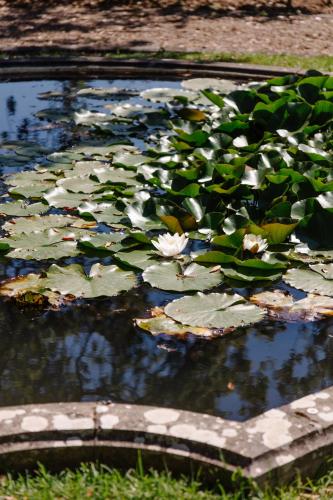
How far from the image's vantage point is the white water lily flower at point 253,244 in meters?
3.79

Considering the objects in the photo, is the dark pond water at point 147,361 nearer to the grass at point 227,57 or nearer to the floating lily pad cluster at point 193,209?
the floating lily pad cluster at point 193,209

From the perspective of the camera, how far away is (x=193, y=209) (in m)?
4.27

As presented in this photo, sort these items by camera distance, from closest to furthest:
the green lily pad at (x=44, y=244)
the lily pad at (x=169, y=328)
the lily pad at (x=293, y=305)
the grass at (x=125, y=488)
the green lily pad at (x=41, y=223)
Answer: the grass at (x=125, y=488) → the lily pad at (x=169, y=328) → the lily pad at (x=293, y=305) → the green lily pad at (x=44, y=244) → the green lily pad at (x=41, y=223)

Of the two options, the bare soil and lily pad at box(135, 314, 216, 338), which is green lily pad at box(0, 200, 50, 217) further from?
the bare soil

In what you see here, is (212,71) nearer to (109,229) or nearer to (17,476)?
(109,229)

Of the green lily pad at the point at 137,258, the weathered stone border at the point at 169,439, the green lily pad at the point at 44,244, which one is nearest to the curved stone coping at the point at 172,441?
the weathered stone border at the point at 169,439

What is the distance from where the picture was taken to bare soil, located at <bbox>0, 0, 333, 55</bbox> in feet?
32.1

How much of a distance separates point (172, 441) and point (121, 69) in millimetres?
6444

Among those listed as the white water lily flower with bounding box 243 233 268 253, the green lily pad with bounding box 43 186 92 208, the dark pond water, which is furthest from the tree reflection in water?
the green lily pad with bounding box 43 186 92 208

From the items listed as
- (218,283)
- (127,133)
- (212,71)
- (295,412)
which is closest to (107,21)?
(212,71)

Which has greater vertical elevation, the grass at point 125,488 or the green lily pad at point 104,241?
the grass at point 125,488

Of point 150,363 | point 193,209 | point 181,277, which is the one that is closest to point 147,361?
point 150,363

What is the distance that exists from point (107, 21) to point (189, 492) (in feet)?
32.3

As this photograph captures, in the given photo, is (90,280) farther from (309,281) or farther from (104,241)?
(309,281)
